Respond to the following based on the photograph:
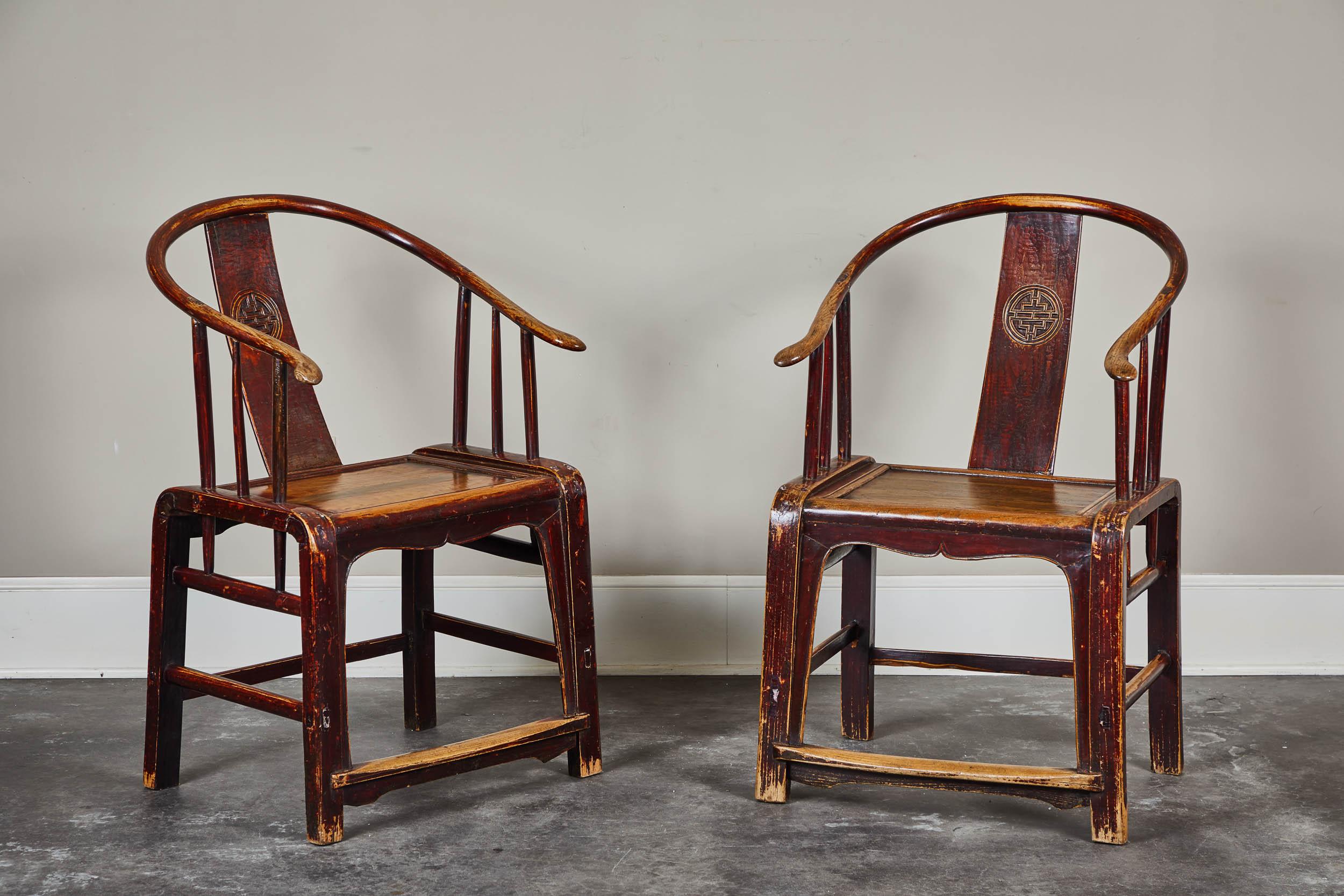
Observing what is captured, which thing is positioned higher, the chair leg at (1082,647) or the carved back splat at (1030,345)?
the carved back splat at (1030,345)

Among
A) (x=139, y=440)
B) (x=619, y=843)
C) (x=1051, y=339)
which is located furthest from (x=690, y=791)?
(x=139, y=440)

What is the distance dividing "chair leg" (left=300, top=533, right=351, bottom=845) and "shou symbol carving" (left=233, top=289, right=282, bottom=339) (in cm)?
61

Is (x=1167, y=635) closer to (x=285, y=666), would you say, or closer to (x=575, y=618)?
(x=575, y=618)

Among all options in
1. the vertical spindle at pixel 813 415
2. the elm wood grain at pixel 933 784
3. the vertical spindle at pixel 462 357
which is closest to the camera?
the elm wood grain at pixel 933 784

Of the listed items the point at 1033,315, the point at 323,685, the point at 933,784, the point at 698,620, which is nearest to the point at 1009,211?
the point at 1033,315

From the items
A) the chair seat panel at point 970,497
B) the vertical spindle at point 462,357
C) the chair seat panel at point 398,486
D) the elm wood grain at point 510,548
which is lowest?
the elm wood grain at point 510,548

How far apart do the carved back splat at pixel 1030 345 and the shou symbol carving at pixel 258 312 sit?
130cm

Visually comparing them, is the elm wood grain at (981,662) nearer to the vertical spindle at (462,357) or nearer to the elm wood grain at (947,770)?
the elm wood grain at (947,770)

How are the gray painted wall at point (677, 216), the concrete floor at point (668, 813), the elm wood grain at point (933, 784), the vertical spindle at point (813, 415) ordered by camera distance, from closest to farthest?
the concrete floor at point (668, 813), the elm wood grain at point (933, 784), the vertical spindle at point (813, 415), the gray painted wall at point (677, 216)

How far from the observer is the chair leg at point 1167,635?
2.28 meters

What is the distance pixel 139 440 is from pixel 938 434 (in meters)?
1.79

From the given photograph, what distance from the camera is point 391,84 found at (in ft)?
9.34

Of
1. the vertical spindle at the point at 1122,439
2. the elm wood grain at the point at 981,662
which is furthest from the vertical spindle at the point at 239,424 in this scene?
the vertical spindle at the point at 1122,439

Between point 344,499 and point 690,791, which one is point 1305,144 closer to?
point 690,791
